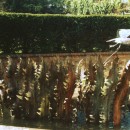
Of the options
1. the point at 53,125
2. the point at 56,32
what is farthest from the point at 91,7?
the point at 53,125

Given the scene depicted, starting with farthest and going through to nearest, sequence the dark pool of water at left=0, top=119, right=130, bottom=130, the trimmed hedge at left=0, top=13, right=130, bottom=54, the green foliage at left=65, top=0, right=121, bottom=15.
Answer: the green foliage at left=65, top=0, right=121, bottom=15, the trimmed hedge at left=0, top=13, right=130, bottom=54, the dark pool of water at left=0, top=119, right=130, bottom=130

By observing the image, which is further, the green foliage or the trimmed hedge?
the green foliage

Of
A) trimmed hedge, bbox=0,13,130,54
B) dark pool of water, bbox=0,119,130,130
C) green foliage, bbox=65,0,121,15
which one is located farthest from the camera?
green foliage, bbox=65,0,121,15

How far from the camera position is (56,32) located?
1847 centimetres

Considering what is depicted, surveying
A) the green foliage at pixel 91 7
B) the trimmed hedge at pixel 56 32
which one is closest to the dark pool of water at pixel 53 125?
the trimmed hedge at pixel 56 32

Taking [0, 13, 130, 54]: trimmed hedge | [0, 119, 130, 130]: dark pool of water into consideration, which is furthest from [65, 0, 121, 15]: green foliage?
[0, 119, 130, 130]: dark pool of water

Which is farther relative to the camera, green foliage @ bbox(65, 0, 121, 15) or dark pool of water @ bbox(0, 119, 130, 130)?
green foliage @ bbox(65, 0, 121, 15)

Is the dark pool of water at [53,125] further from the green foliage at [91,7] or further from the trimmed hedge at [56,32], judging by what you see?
the green foliage at [91,7]

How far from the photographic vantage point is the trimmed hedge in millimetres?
17906

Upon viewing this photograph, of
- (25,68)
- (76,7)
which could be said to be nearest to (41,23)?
(25,68)

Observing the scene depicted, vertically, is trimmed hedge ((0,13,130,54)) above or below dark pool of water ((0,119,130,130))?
below

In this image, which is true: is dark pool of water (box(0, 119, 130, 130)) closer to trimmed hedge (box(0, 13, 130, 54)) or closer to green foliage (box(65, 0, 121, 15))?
trimmed hedge (box(0, 13, 130, 54))

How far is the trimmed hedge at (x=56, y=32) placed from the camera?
1791 cm

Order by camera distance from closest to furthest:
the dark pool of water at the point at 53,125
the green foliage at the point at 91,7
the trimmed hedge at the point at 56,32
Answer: the dark pool of water at the point at 53,125, the trimmed hedge at the point at 56,32, the green foliage at the point at 91,7
